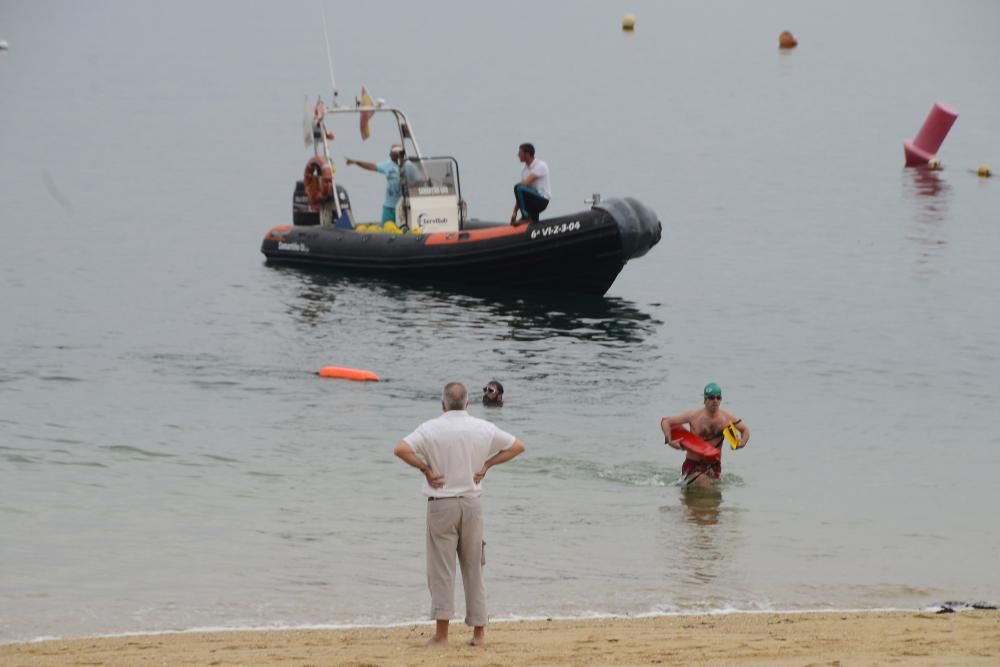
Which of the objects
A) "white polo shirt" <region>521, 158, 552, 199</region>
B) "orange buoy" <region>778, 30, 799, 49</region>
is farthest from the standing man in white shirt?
"orange buoy" <region>778, 30, 799, 49</region>

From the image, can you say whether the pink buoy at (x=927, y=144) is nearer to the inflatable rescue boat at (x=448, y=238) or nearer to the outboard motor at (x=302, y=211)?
the inflatable rescue boat at (x=448, y=238)

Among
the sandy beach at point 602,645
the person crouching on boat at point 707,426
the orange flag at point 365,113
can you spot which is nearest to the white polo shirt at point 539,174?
the orange flag at point 365,113

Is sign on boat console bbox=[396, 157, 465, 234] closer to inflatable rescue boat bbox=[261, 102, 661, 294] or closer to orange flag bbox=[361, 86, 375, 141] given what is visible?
inflatable rescue boat bbox=[261, 102, 661, 294]

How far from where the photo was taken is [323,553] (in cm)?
1218

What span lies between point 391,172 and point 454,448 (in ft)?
53.7

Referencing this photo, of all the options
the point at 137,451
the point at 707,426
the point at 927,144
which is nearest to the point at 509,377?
the point at 137,451

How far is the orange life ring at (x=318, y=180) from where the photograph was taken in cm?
2455

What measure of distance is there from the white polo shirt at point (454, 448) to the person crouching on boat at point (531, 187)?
45.9ft

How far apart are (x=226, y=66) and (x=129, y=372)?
172 feet

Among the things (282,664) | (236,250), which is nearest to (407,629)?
(282,664)

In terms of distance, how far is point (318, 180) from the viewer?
82.3 ft

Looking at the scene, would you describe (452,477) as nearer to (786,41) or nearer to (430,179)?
(430,179)

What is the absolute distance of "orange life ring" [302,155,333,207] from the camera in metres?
24.5

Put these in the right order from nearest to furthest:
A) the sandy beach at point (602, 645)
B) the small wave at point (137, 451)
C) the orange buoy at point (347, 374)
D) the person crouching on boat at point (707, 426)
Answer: the sandy beach at point (602, 645), the person crouching on boat at point (707, 426), the small wave at point (137, 451), the orange buoy at point (347, 374)
